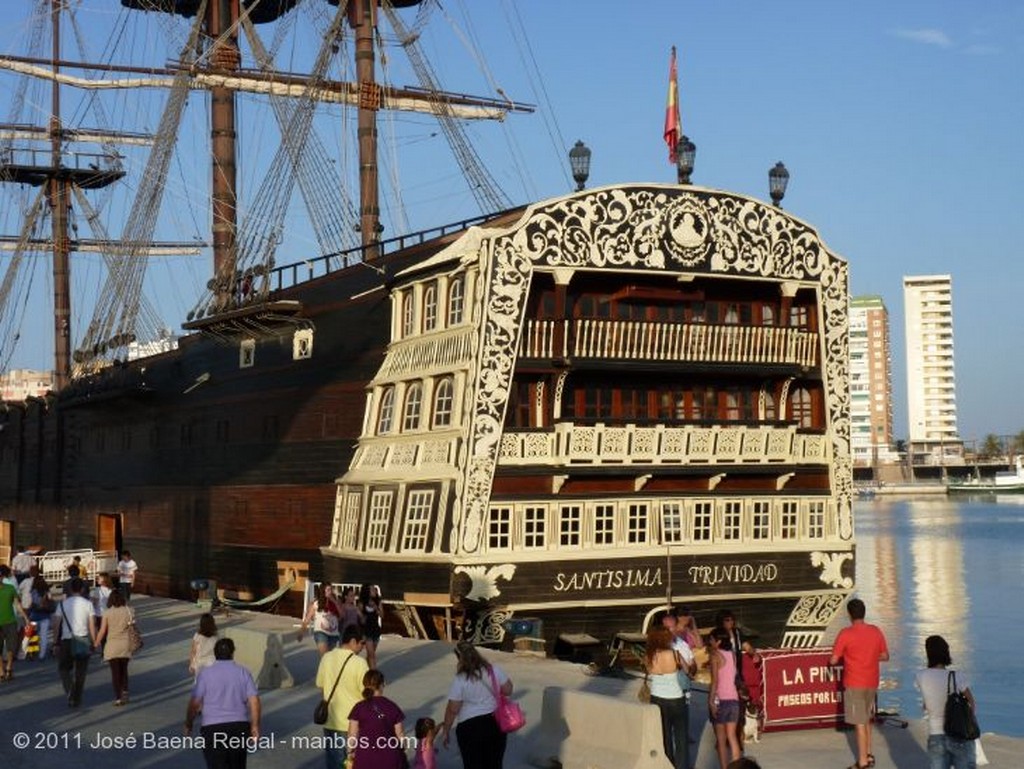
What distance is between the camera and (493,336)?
79.4 feet

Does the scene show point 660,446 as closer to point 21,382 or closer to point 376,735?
point 376,735

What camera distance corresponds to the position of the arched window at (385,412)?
27250mm

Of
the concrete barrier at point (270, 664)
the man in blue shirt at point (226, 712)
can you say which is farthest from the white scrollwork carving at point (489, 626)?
the man in blue shirt at point (226, 712)

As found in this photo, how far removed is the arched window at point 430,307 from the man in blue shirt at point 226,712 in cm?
1627

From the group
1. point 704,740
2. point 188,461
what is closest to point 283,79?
point 188,461

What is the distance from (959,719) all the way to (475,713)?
11.6 feet

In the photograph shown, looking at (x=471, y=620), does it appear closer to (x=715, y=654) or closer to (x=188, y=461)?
(x=715, y=654)

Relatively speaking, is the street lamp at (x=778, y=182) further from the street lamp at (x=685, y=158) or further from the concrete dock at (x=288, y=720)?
the concrete dock at (x=288, y=720)

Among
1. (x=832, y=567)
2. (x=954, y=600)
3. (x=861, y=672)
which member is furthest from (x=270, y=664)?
(x=954, y=600)

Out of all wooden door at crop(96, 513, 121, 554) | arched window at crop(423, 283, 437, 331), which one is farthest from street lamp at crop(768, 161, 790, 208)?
wooden door at crop(96, 513, 121, 554)

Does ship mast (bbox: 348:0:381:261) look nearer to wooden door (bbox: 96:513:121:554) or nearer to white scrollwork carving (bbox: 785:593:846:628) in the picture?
wooden door (bbox: 96:513:121:554)

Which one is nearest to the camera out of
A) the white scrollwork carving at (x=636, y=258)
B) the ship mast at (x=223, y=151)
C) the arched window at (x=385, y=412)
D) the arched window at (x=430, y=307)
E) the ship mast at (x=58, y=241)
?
the white scrollwork carving at (x=636, y=258)

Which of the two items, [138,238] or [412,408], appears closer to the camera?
[412,408]

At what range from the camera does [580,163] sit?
25656 millimetres
